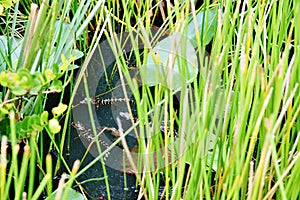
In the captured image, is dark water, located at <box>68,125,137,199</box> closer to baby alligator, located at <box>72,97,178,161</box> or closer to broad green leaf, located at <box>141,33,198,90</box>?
baby alligator, located at <box>72,97,178,161</box>

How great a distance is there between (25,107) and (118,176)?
0.26m

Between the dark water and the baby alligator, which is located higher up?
the baby alligator

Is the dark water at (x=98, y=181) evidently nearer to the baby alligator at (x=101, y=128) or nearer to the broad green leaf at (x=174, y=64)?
the baby alligator at (x=101, y=128)

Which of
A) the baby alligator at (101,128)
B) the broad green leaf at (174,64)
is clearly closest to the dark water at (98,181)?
the baby alligator at (101,128)

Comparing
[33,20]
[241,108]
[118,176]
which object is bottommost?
[118,176]

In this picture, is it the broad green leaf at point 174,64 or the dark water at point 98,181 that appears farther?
the dark water at point 98,181

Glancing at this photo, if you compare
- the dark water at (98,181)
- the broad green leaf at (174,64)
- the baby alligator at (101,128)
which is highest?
the broad green leaf at (174,64)

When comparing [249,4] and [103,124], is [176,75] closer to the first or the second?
[249,4]

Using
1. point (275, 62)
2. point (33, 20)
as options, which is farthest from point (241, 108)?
point (33, 20)

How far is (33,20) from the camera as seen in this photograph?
2.46 feet

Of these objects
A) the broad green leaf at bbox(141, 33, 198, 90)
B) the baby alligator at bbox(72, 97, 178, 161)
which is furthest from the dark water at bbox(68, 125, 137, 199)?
the broad green leaf at bbox(141, 33, 198, 90)

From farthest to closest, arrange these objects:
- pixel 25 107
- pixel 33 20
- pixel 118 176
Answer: pixel 118 176
pixel 25 107
pixel 33 20

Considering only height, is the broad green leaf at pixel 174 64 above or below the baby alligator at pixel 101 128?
above

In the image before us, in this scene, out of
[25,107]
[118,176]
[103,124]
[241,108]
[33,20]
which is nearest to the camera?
[241,108]
